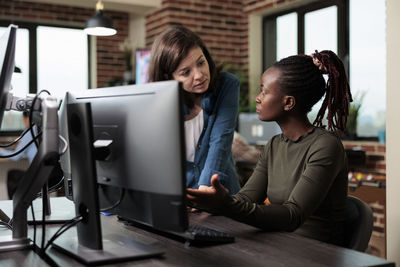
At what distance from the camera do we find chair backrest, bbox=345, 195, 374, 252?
59.6 inches

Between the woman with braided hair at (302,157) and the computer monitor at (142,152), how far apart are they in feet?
1.06

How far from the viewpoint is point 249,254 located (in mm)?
1229

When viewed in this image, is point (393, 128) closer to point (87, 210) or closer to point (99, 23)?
point (87, 210)

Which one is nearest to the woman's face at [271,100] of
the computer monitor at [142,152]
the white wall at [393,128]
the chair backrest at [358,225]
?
the chair backrest at [358,225]

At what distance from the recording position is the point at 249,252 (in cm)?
125

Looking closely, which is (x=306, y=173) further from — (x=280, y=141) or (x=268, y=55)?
(x=268, y=55)

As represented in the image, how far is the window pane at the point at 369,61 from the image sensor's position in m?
4.66

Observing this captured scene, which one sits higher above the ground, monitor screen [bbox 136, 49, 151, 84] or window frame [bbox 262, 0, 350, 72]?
window frame [bbox 262, 0, 350, 72]

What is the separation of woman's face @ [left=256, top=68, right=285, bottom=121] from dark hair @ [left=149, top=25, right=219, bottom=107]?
0.35 meters

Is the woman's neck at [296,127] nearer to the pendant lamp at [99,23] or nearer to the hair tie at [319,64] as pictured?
the hair tie at [319,64]

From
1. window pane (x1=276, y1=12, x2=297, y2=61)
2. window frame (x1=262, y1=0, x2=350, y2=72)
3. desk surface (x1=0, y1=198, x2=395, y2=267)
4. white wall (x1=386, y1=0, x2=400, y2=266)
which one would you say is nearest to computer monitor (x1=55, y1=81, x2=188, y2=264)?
desk surface (x1=0, y1=198, x2=395, y2=267)

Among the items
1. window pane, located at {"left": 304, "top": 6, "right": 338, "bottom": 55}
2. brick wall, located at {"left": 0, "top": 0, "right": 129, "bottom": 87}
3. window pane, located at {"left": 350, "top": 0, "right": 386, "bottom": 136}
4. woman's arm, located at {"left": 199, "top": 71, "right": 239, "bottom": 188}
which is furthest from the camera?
brick wall, located at {"left": 0, "top": 0, "right": 129, "bottom": 87}

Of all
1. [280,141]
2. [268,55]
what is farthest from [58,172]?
[268,55]

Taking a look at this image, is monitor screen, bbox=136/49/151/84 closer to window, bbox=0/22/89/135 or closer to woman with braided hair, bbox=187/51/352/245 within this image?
window, bbox=0/22/89/135
